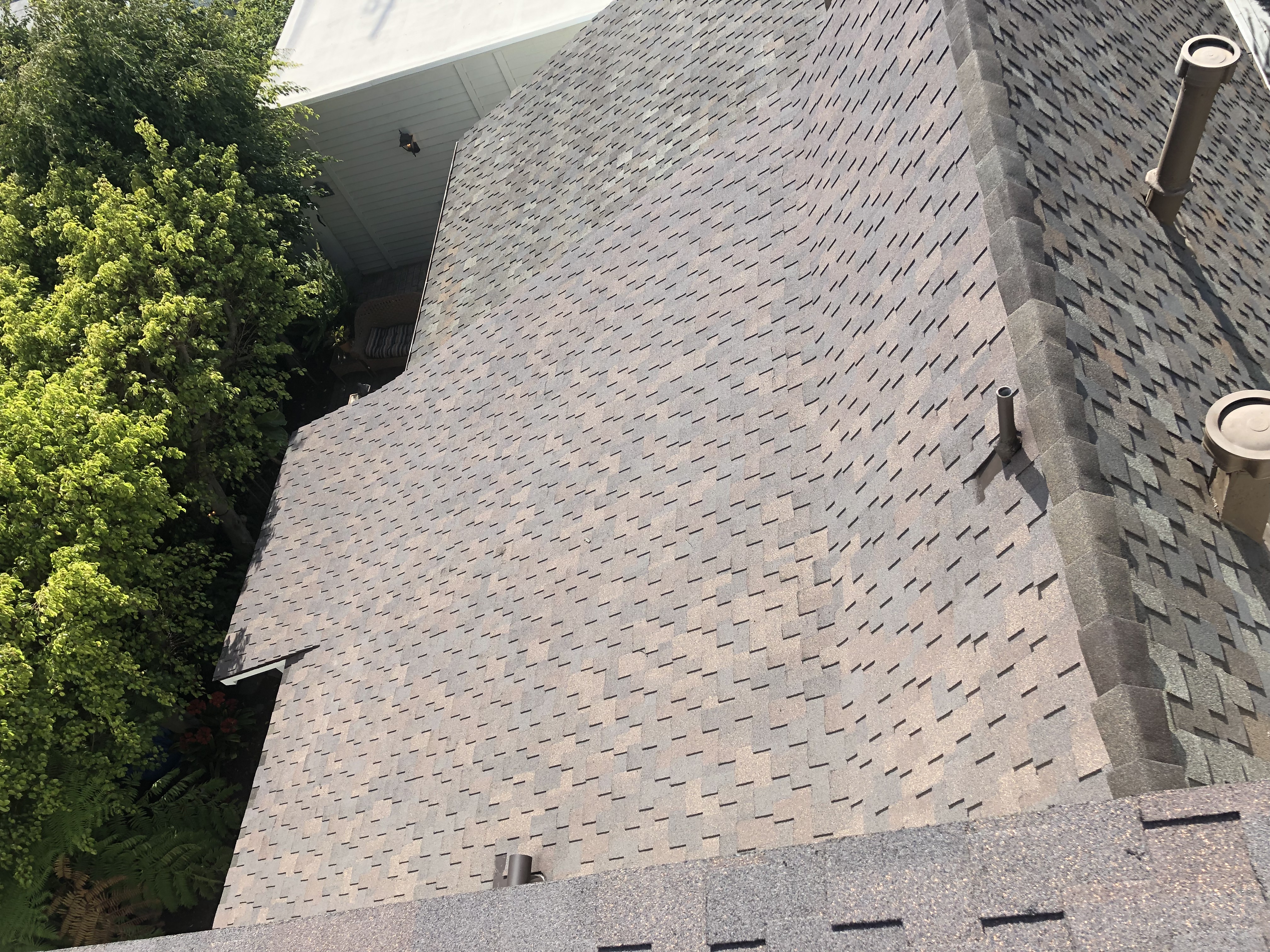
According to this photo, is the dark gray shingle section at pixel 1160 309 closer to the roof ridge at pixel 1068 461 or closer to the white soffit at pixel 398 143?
the roof ridge at pixel 1068 461

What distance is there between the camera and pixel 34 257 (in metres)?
20.8

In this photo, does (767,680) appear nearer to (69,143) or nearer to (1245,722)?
(1245,722)

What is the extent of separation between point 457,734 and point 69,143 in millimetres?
17931

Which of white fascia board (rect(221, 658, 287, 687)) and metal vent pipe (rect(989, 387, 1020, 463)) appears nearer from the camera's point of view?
metal vent pipe (rect(989, 387, 1020, 463))

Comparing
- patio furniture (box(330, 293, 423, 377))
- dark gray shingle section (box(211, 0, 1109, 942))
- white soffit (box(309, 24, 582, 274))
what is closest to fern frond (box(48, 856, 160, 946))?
dark gray shingle section (box(211, 0, 1109, 942))

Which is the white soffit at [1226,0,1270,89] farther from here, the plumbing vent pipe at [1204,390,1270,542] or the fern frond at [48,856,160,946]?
the fern frond at [48,856,160,946]

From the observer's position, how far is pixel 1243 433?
5.79 meters

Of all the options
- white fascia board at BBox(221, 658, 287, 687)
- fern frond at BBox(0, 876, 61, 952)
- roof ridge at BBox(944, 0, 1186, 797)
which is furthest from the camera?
fern frond at BBox(0, 876, 61, 952)

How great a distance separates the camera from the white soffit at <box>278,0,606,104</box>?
80.4 ft

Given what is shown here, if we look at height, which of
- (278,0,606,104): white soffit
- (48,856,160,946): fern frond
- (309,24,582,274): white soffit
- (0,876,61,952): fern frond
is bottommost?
(48,856,160,946): fern frond

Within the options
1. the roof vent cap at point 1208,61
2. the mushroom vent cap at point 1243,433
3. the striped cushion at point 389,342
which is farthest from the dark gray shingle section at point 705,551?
the striped cushion at point 389,342

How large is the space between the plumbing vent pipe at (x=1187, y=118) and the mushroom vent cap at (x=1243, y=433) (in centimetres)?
264

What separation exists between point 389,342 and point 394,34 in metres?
8.24

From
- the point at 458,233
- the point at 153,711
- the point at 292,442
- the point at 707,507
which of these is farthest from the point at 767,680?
the point at 153,711
